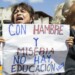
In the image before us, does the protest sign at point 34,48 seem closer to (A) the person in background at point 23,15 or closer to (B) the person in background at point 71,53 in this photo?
(A) the person in background at point 23,15

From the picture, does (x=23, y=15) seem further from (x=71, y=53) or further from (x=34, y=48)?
(x=71, y=53)

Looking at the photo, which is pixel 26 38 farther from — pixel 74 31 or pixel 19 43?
pixel 74 31

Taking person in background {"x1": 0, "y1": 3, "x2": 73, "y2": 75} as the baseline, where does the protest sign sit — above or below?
below

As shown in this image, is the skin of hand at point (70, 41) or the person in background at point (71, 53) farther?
the skin of hand at point (70, 41)

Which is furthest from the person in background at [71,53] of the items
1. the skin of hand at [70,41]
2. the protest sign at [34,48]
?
the protest sign at [34,48]

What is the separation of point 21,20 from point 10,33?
210mm

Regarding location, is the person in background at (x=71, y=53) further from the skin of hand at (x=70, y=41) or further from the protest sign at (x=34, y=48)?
the protest sign at (x=34, y=48)

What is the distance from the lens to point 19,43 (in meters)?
5.27

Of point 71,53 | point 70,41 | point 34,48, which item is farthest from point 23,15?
point 71,53

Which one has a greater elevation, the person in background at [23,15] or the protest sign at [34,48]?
the person in background at [23,15]

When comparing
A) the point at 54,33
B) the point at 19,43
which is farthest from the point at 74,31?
the point at 19,43

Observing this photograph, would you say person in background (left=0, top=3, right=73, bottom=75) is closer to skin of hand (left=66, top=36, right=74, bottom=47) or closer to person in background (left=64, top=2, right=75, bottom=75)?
skin of hand (left=66, top=36, right=74, bottom=47)

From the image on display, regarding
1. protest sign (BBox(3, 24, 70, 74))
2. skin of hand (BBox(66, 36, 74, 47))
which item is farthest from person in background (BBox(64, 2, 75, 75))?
protest sign (BBox(3, 24, 70, 74))

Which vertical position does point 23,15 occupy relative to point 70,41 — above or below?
above
